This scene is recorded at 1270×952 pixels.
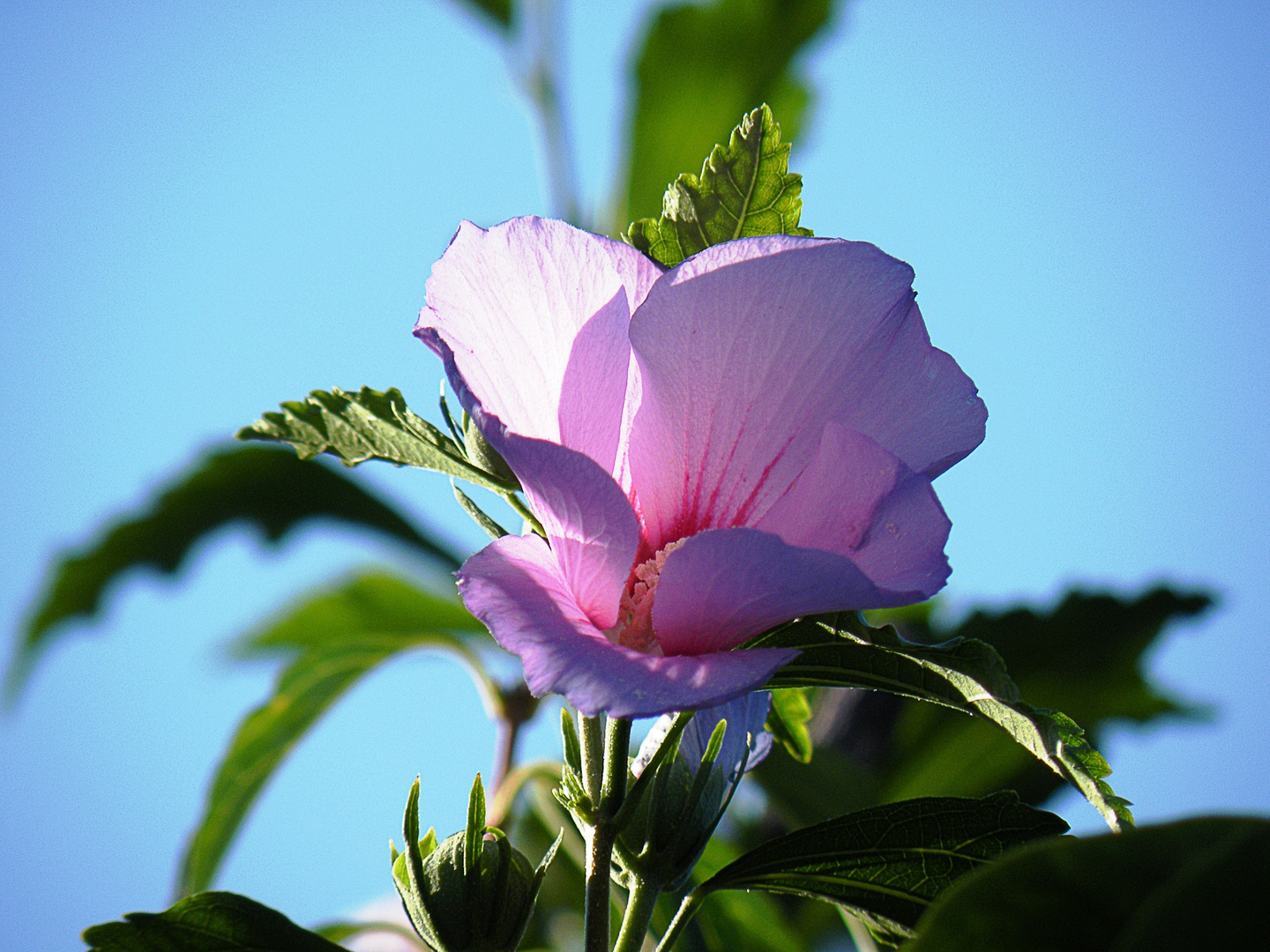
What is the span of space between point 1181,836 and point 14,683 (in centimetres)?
162

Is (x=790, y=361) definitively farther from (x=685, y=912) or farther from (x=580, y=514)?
(x=685, y=912)

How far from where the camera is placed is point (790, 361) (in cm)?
39

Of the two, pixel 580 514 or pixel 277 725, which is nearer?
pixel 580 514

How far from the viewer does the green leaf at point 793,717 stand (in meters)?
0.52

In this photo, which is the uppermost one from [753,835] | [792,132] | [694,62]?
[694,62]

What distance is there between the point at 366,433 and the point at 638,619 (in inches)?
5.8

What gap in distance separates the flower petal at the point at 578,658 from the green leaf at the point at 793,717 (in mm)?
196

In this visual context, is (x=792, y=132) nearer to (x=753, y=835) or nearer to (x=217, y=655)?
(x=753, y=835)

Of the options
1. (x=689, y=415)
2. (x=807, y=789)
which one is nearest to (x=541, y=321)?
(x=689, y=415)

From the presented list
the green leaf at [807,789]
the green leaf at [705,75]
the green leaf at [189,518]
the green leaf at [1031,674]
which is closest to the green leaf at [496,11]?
the green leaf at [705,75]

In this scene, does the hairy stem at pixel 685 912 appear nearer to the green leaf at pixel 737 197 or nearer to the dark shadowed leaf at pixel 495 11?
the green leaf at pixel 737 197

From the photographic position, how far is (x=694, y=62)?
1.88 meters

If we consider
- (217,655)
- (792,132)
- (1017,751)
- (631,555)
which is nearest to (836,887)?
(631,555)

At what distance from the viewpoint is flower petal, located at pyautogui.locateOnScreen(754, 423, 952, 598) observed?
34 centimetres
